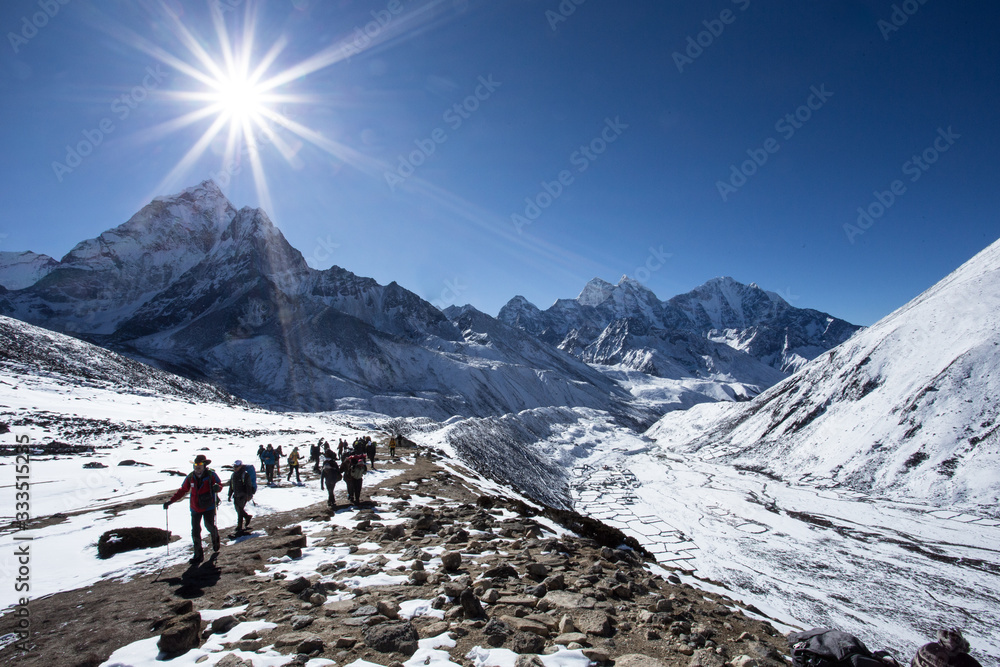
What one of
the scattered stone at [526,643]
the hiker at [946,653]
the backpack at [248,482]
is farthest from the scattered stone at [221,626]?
the hiker at [946,653]

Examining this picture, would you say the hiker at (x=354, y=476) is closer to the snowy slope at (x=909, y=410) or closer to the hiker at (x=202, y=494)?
the hiker at (x=202, y=494)

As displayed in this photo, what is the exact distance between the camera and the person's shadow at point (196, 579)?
8383mm

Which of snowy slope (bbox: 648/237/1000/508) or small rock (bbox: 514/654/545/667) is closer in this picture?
small rock (bbox: 514/654/545/667)

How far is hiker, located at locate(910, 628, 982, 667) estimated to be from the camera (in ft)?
19.2

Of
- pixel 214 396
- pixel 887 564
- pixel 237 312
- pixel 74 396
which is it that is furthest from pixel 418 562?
pixel 237 312

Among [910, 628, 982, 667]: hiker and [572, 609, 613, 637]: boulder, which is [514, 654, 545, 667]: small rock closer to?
[572, 609, 613, 637]: boulder

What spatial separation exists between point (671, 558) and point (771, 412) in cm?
6477

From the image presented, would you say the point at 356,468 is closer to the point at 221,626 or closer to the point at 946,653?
the point at 221,626

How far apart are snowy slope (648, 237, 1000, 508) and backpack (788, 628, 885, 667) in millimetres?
53910

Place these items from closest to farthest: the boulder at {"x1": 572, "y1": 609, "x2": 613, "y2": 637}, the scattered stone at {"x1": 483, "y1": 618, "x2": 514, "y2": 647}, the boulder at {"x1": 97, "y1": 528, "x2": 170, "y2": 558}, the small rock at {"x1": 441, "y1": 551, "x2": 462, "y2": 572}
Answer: the scattered stone at {"x1": 483, "y1": 618, "x2": 514, "y2": 647} < the boulder at {"x1": 572, "y1": 609, "x2": 613, "y2": 637} < the small rock at {"x1": 441, "y1": 551, "x2": 462, "y2": 572} < the boulder at {"x1": 97, "y1": 528, "x2": 170, "y2": 558}

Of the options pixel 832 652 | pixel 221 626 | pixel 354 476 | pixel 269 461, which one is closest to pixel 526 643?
pixel 832 652

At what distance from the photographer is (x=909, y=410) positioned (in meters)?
53.0

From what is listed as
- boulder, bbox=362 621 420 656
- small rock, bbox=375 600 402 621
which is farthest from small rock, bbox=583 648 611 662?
small rock, bbox=375 600 402 621

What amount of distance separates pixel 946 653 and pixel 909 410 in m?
66.1
